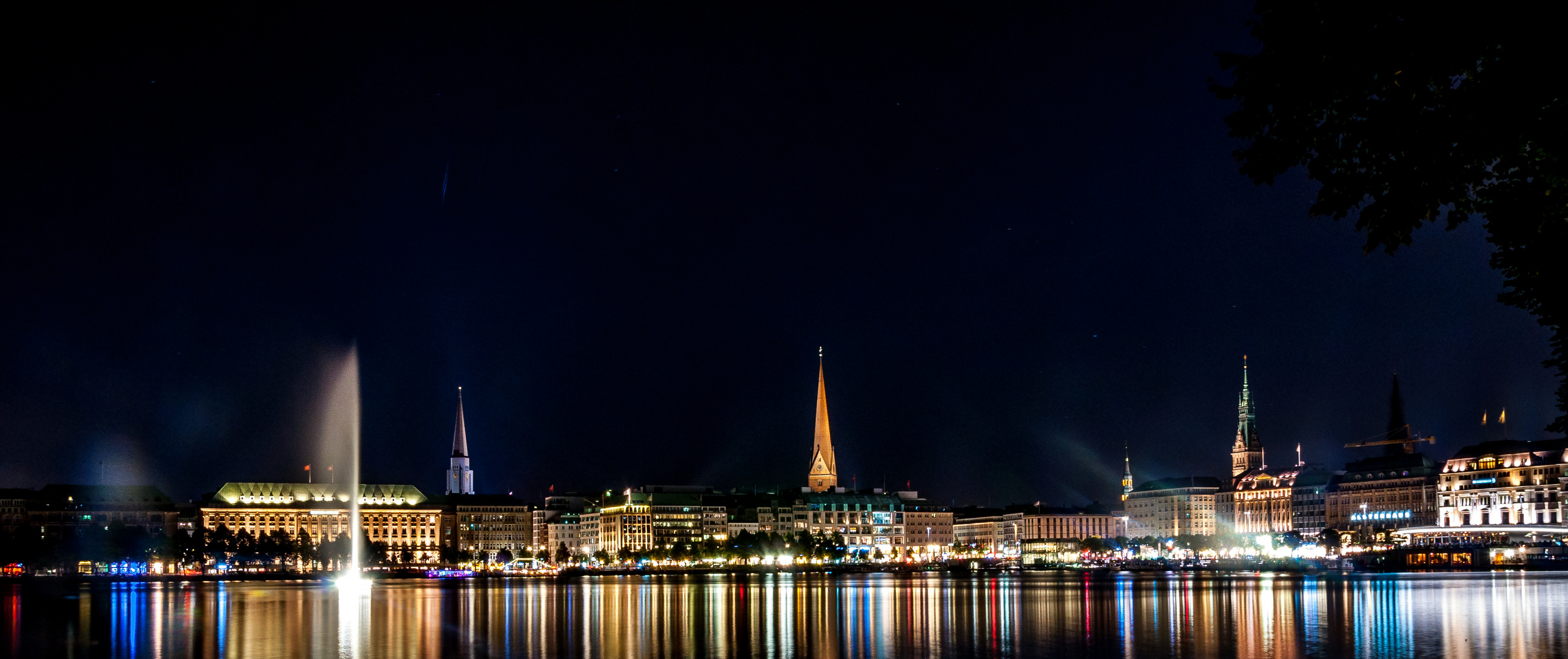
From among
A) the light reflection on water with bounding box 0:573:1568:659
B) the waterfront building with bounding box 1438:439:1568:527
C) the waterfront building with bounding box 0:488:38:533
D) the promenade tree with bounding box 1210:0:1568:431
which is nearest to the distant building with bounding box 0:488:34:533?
the waterfront building with bounding box 0:488:38:533

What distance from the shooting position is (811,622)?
5981 centimetres

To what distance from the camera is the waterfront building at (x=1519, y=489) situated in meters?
187

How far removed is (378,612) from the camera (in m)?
69.4

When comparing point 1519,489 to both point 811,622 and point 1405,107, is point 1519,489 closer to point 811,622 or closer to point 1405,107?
point 811,622

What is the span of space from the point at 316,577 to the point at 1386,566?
11763cm

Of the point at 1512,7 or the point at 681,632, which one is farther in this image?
the point at 681,632

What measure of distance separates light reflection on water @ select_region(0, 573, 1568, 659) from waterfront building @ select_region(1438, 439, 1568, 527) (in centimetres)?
9313

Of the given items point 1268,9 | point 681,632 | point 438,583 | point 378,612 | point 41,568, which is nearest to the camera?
point 1268,9

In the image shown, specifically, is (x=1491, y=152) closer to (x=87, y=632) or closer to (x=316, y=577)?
(x=87, y=632)

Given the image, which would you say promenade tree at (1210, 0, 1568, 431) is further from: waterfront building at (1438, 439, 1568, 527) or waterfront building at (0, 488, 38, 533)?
waterfront building at (0, 488, 38, 533)

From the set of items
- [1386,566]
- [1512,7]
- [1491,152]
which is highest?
[1512,7]

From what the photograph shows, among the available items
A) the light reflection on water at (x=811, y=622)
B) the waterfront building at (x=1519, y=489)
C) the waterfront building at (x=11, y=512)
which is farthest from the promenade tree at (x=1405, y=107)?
the waterfront building at (x=11, y=512)

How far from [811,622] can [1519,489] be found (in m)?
162

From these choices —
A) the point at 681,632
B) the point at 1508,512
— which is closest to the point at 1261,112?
the point at 681,632
